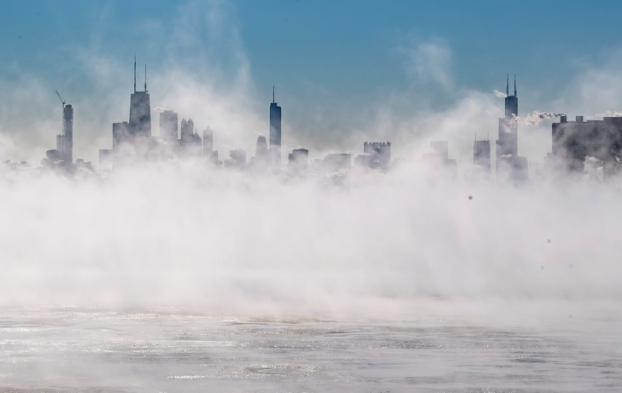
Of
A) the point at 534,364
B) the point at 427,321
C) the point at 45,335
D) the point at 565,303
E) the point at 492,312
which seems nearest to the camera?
the point at 534,364

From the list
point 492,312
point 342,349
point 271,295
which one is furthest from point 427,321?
point 271,295

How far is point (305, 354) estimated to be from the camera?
8031 centimetres

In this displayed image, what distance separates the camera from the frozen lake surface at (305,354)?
67.6 metres

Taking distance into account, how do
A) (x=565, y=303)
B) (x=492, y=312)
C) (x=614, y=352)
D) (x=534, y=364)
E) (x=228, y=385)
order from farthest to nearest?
(x=565, y=303) → (x=492, y=312) → (x=614, y=352) → (x=534, y=364) → (x=228, y=385)

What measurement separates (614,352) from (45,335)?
124 feet

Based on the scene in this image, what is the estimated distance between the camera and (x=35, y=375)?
7050 cm

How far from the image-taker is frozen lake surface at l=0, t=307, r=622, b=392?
6762 centimetres

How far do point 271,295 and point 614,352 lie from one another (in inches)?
2410

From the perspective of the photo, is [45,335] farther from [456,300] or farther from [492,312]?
[456,300]

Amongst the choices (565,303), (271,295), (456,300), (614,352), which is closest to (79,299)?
(271,295)

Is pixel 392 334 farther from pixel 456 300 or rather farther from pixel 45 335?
pixel 456 300

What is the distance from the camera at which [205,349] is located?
272ft

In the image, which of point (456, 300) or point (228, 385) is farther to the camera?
point (456, 300)

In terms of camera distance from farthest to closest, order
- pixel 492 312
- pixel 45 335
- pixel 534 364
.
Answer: pixel 492 312, pixel 45 335, pixel 534 364
